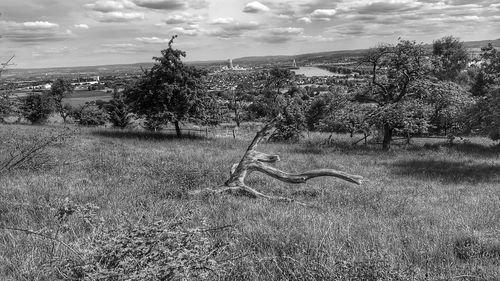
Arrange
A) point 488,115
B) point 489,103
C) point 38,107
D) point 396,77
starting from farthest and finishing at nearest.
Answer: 1. point 38,107
2. point 396,77
3. point 489,103
4. point 488,115

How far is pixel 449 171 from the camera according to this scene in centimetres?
1633

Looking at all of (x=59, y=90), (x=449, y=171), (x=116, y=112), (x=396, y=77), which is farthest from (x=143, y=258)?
(x=59, y=90)

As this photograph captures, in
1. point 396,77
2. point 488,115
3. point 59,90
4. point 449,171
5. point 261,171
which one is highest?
point 396,77

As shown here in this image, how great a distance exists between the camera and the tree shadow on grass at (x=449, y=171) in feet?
46.7

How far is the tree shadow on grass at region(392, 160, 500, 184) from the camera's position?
14.2m

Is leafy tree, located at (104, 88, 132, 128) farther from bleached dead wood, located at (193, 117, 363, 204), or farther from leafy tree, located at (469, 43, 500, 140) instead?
bleached dead wood, located at (193, 117, 363, 204)

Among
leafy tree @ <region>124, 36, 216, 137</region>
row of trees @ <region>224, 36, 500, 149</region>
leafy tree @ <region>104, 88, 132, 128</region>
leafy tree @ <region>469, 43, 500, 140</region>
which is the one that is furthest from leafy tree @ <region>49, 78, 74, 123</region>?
leafy tree @ <region>469, 43, 500, 140</region>

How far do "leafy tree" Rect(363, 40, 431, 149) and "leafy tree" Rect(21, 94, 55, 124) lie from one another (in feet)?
152

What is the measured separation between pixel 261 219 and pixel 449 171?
13360mm

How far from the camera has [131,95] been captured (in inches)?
1046

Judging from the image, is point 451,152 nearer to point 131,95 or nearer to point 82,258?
point 131,95

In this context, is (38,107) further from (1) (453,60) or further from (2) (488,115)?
(1) (453,60)

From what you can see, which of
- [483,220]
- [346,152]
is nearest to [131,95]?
[346,152]

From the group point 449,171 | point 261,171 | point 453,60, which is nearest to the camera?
point 261,171
